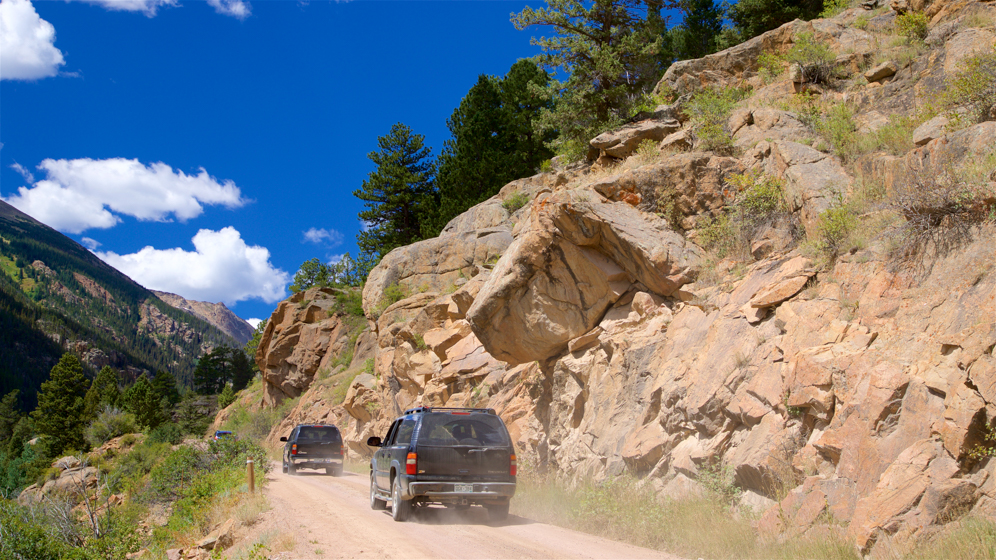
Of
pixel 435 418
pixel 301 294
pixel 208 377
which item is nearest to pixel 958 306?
pixel 435 418

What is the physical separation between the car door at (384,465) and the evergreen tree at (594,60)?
46.3ft

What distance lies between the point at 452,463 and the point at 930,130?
974cm

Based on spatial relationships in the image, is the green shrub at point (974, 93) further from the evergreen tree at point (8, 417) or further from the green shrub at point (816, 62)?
the evergreen tree at point (8, 417)

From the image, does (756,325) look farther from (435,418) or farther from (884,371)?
(435,418)

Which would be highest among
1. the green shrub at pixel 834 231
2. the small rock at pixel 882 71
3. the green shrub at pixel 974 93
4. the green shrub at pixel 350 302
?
the small rock at pixel 882 71

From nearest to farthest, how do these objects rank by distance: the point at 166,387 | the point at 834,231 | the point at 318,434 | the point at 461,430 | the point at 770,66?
1. the point at 834,231
2. the point at 461,430
3. the point at 770,66
4. the point at 318,434
5. the point at 166,387

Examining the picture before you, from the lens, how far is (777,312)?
9312mm

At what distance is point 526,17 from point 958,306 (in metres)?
20.1

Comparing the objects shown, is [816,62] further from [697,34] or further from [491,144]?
[491,144]

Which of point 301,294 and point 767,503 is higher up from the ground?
point 301,294

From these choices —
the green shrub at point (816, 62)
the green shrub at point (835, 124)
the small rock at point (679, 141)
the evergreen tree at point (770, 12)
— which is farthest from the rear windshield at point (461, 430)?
the evergreen tree at point (770, 12)

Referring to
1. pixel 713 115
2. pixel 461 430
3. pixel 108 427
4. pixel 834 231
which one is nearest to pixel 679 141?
pixel 713 115

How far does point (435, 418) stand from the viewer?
416 inches

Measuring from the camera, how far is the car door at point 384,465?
11219mm
